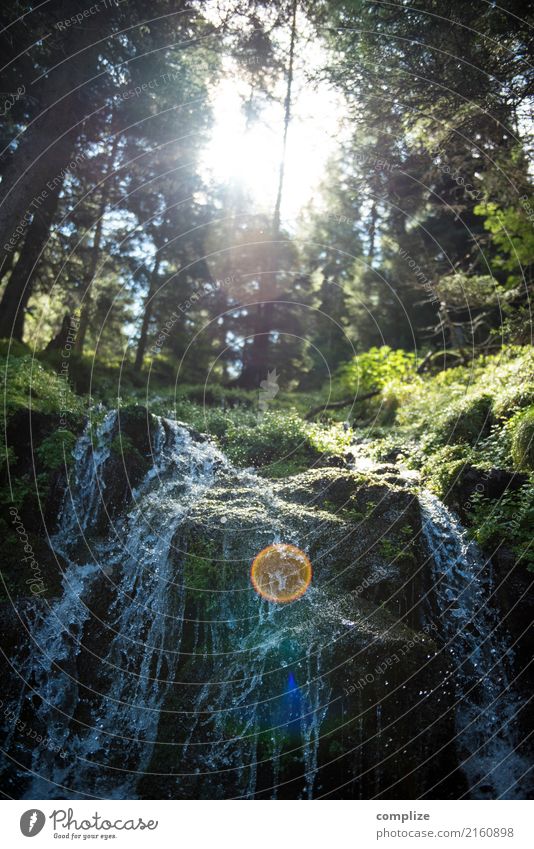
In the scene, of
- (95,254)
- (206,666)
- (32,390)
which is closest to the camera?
(206,666)

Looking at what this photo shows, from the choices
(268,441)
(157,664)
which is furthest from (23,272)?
(157,664)

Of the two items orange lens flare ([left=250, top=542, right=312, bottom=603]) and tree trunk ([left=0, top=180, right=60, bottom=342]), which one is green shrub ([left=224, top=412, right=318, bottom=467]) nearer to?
orange lens flare ([left=250, top=542, right=312, bottom=603])

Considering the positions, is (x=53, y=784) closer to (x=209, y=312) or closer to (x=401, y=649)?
(x=401, y=649)

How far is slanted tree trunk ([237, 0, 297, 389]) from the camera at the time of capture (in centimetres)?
2377

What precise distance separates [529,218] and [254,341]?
1382 cm

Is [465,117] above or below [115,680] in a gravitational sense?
above

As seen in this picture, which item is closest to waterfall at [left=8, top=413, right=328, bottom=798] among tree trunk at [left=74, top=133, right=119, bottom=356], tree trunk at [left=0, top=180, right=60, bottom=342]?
tree trunk at [left=0, top=180, right=60, bottom=342]

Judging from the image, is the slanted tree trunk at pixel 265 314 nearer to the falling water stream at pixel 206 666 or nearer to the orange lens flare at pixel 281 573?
the falling water stream at pixel 206 666

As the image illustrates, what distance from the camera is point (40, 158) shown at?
13117mm

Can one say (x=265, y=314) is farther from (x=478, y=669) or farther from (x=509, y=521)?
(x=478, y=669)

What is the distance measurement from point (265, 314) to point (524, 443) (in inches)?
658

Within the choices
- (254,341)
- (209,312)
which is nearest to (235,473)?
(254,341)

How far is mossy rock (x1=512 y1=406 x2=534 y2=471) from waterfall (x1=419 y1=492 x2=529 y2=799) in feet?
6.12

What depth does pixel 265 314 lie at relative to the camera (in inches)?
990
